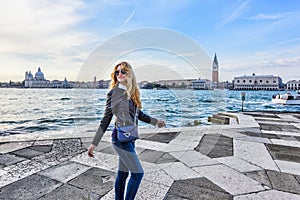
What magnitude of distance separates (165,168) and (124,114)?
1995mm

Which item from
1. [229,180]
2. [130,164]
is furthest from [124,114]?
[229,180]

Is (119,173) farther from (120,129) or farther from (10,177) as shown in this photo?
(10,177)

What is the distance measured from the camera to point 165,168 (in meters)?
3.68

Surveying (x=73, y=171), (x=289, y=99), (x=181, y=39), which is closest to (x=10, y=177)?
(x=73, y=171)

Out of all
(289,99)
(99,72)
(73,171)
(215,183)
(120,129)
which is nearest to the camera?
(120,129)

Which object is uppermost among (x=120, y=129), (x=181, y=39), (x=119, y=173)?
(x=181, y=39)

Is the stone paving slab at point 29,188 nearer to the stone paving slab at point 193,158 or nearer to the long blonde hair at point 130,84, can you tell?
the long blonde hair at point 130,84

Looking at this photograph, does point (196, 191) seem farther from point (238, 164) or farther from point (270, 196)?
point (238, 164)

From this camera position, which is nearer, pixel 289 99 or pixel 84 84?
pixel 84 84

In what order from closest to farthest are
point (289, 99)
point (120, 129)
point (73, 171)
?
1. point (120, 129)
2. point (73, 171)
3. point (289, 99)

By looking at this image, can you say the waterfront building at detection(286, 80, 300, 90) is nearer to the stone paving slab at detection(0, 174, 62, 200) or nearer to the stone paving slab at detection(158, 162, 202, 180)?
the stone paving slab at detection(158, 162, 202, 180)

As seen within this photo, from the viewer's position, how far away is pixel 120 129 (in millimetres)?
2086

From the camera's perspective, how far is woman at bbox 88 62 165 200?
Result: 2109 millimetres

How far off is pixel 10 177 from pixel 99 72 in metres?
2.46
